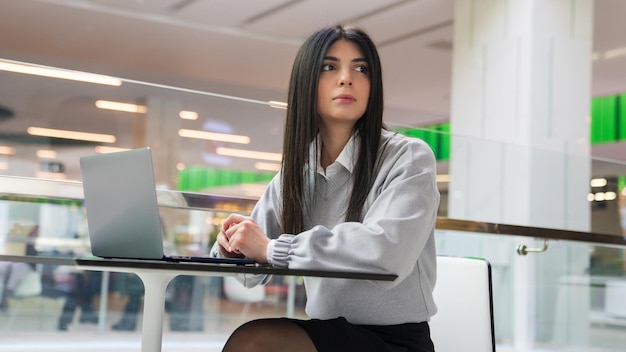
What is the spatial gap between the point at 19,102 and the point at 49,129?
22cm

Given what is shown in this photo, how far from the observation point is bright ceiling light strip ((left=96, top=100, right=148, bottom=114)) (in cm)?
399

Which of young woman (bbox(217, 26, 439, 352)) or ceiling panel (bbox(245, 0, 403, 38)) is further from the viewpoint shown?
ceiling panel (bbox(245, 0, 403, 38))

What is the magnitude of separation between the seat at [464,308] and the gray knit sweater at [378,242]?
27 centimetres

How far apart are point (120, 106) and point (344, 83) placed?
2538mm

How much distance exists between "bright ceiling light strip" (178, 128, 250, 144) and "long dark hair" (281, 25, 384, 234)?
2472mm

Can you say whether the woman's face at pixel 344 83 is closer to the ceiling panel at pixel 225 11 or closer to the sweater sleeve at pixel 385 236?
the sweater sleeve at pixel 385 236

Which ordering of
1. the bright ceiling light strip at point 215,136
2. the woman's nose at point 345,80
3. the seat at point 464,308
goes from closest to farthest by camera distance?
the woman's nose at point 345,80
the seat at point 464,308
the bright ceiling light strip at point 215,136

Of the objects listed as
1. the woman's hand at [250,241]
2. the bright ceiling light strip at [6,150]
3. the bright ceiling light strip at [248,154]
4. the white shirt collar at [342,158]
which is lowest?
the woman's hand at [250,241]

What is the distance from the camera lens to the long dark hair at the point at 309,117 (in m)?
1.73

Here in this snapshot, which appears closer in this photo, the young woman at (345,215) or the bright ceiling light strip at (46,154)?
the young woman at (345,215)

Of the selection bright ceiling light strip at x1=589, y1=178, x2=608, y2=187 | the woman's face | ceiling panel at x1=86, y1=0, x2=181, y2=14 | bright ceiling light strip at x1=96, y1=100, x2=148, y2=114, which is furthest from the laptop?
ceiling panel at x1=86, y1=0, x2=181, y2=14

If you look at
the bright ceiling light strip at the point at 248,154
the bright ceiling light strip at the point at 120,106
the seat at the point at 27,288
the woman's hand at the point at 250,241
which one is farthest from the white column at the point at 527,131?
the woman's hand at the point at 250,241

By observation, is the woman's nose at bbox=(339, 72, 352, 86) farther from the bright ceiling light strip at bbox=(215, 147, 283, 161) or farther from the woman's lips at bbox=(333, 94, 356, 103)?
the bright ceiling light strip at bbox=(215, 147, 283, 161)

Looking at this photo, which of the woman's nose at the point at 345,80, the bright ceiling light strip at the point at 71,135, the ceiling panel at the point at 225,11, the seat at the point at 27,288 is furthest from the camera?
the ceiling panel at the point at 225,11
